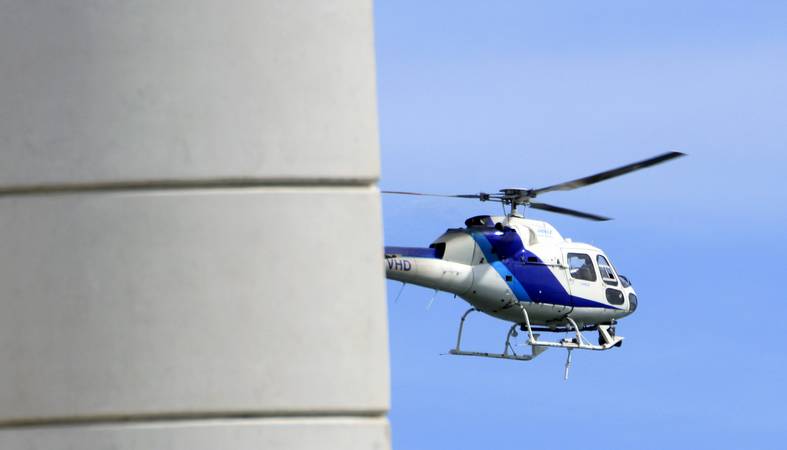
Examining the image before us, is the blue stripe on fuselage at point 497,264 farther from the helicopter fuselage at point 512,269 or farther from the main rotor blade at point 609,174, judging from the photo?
the main rotor blade at point 609,174

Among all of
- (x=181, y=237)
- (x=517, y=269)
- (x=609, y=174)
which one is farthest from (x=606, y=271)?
(x=181, y=237)

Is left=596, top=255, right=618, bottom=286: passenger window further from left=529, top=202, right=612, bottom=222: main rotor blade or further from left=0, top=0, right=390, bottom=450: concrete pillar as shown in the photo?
left=0, top=0, right=390, bottom=450: concrete pillar

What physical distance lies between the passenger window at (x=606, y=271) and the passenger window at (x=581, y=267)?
278 mm

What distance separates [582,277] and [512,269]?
2.11m

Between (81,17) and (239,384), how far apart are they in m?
0.69

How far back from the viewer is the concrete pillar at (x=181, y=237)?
2.17 metres

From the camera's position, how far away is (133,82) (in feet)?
7.22

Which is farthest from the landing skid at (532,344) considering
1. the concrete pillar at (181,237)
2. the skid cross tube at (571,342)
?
the concrete pillar at (181,237)

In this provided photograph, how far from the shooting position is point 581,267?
2431cm

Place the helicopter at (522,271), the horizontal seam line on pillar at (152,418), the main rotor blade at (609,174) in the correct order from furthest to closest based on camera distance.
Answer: the helicopter at (522,271) < the main rotor blade at (609,174) < the horizontal seam line on pillar at (152,418)

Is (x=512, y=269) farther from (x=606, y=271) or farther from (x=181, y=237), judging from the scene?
(x=181, y=237)

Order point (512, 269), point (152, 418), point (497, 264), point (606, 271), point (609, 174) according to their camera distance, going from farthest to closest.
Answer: point (606, 271)
point (512, 269)
point (497, 264)
point (609, 174)
point (152, 418)

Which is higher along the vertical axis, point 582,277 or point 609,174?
point 609,174

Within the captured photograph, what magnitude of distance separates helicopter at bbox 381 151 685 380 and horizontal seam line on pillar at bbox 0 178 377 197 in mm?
18567
